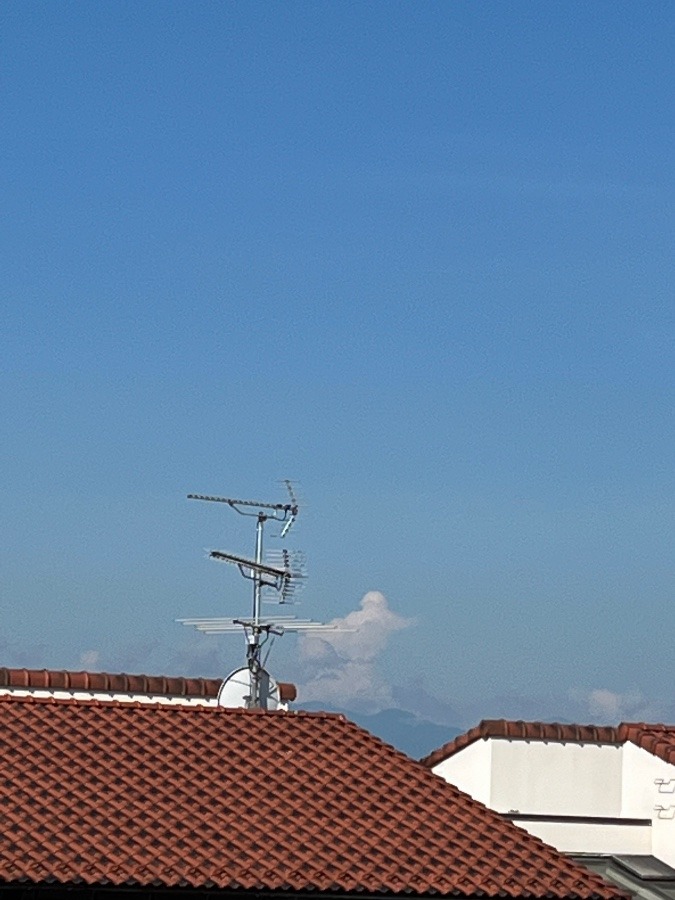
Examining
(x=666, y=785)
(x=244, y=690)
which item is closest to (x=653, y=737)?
(x=666, y=785)

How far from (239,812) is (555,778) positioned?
9.62 meters

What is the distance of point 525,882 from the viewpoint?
1059 inches

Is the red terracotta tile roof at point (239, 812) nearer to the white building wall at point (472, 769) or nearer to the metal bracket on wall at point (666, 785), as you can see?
the white building wall at point (472, 769)

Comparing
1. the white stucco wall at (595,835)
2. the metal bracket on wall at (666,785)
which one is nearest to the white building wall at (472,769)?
the white stucco wall at (595,835)

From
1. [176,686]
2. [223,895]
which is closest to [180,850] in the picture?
[223,895]

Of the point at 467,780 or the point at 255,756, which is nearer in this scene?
the point at 255,756

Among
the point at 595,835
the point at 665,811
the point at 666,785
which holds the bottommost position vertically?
the point at 595,835

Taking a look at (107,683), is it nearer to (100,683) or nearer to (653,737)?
(100,683)

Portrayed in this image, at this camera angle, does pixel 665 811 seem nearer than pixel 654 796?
Yes

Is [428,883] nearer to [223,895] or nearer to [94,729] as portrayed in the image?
[223,895]

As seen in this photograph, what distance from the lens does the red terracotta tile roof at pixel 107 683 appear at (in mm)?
33781

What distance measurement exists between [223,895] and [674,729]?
12665 mm

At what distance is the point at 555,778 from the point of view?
35.2m

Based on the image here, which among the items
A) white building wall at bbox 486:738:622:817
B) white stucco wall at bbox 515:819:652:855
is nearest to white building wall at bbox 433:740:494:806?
white building wall at bbox 486:738:622:817
